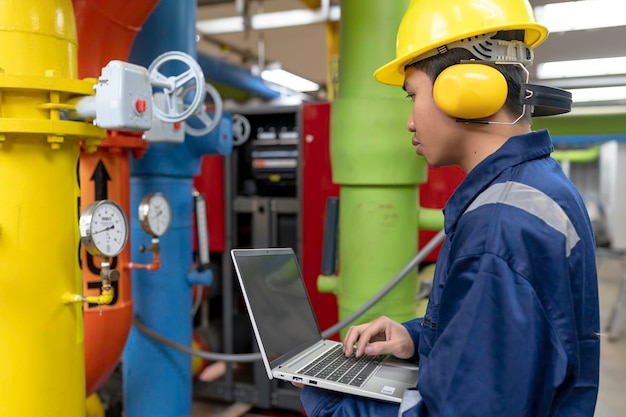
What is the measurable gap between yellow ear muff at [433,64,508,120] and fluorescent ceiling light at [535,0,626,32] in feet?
9.42

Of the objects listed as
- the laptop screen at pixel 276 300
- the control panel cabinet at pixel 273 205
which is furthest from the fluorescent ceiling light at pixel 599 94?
the laptop screen at pixel 276 300

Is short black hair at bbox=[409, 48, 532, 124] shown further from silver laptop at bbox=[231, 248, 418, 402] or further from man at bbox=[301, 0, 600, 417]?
silver laptop at bbox=[231, 248, 418, 402]

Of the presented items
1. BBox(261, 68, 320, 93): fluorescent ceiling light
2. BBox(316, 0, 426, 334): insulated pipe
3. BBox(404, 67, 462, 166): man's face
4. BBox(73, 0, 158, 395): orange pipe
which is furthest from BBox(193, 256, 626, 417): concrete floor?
BBox(261, 68, 320, 93): fluorescent ceiling light

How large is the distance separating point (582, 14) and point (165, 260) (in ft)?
10.5

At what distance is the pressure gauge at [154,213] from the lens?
1854 millimetres

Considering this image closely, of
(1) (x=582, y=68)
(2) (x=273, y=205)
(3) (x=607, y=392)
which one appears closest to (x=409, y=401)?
(2) (x=273, y=205)

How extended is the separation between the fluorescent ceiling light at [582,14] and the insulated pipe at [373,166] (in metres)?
2.03

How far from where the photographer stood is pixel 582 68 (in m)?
5.57

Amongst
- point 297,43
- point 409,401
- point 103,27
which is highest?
point 297,43

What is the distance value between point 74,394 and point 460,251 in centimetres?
102

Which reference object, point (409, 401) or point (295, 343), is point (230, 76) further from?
point (409, 401)

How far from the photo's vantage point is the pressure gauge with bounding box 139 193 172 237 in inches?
73.0

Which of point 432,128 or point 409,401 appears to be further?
point 432,128

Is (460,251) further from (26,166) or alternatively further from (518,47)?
(26,166)
